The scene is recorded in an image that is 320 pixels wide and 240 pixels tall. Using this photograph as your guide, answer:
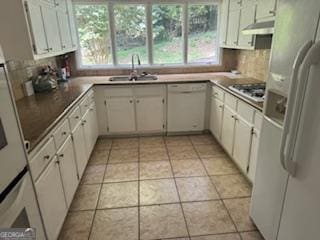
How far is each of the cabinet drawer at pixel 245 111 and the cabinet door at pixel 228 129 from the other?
212mm

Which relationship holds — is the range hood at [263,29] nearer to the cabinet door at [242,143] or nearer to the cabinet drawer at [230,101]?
the cabinet drawer at [230,101]

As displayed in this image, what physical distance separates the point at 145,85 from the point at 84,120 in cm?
107

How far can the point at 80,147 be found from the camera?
2543 mm

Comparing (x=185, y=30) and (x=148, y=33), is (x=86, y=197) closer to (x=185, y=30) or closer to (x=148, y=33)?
(x=148, y=33)

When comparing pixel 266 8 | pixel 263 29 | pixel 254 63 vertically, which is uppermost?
pixel 266 8

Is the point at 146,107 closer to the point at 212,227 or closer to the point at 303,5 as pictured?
the point at 212,227

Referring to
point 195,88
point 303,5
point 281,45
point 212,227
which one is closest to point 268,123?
point 281,45

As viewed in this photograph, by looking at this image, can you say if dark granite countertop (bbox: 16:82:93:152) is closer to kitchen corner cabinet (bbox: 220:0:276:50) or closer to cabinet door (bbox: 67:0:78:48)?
cabinet door (bbox: 67:0:78:48)

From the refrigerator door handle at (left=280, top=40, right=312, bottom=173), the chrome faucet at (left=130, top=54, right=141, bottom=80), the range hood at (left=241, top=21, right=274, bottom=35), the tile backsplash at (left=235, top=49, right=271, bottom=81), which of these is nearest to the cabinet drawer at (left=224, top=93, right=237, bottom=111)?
the tile backsplash at (left=235, top=49, right=271, bottom=81)

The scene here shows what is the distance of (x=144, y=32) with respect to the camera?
3895mm

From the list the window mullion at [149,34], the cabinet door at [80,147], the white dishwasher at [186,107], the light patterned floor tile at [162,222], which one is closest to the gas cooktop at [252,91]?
the white dishwasher at [186,107]

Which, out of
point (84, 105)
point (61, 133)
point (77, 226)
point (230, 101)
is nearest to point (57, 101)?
point (84, 105)

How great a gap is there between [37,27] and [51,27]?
439 mm

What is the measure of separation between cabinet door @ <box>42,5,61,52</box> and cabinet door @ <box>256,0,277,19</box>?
2.28 m
